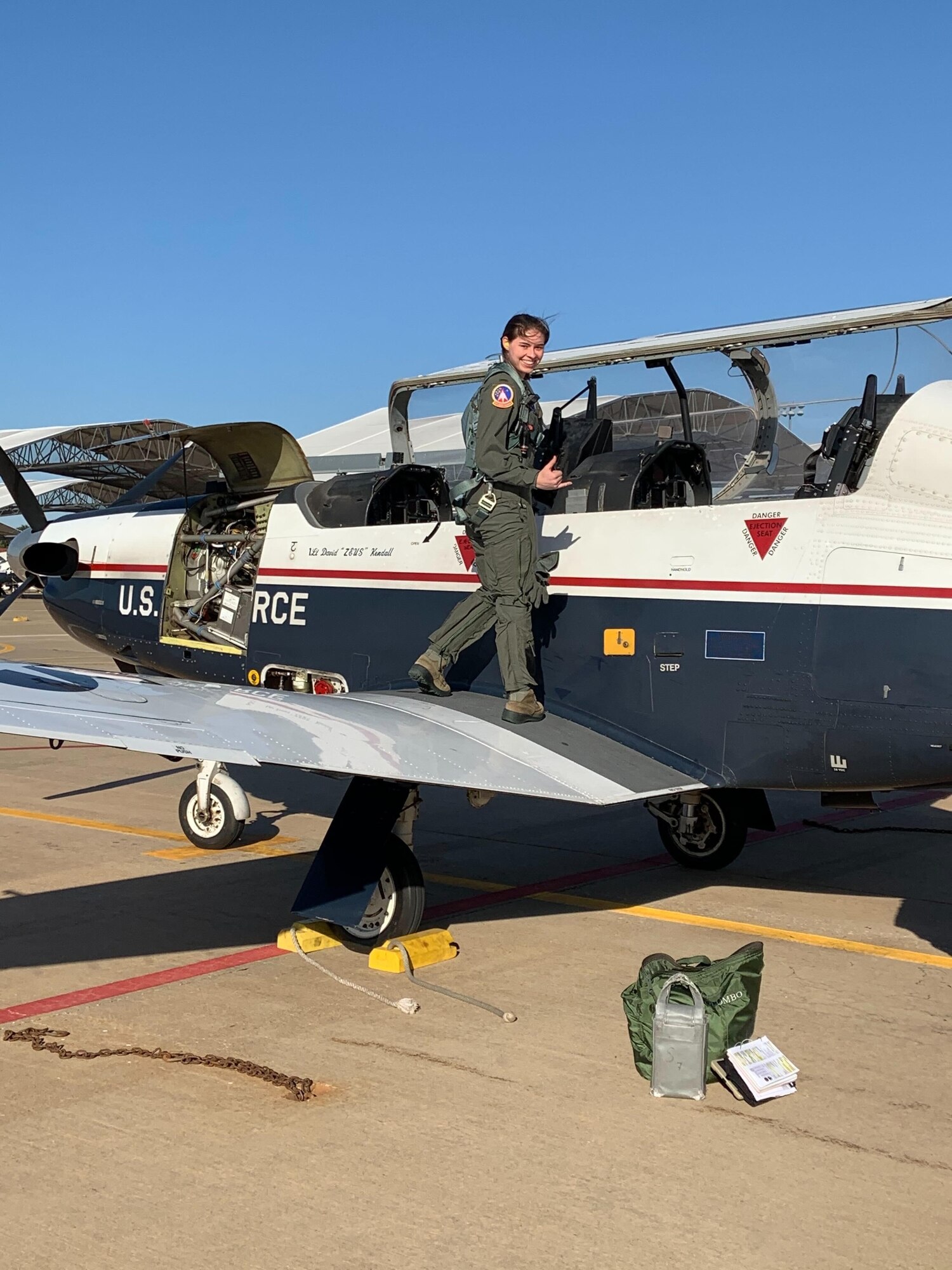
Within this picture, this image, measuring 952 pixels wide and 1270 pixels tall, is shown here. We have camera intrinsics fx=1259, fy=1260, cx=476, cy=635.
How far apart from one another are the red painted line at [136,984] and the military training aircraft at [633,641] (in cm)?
43

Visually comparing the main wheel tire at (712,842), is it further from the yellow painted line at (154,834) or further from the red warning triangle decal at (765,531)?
the yellow painted line at (154,834)

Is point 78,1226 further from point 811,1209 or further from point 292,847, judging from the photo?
point 292,847

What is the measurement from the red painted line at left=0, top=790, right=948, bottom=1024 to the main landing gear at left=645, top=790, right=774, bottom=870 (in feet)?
0.67

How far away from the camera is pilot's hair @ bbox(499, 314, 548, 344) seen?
604 centimetres

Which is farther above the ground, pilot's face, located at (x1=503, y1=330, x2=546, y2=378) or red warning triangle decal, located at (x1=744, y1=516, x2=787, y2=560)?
pilot's face, located at (x1=503, y1=330, x2=546, y2=378)

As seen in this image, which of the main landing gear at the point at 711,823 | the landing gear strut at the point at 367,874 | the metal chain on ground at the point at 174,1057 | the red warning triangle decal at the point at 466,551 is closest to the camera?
the metal chain on ground at the point at 174,1057

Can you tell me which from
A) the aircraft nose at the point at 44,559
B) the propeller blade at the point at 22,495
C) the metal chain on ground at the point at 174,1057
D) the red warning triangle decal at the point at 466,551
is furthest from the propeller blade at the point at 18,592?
the metal chain on ground at the point at 174,1057

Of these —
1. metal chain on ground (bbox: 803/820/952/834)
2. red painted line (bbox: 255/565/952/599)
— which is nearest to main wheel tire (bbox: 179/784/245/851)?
red painted line (bbox: 255/565/952/599)

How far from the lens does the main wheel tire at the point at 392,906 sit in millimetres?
5879

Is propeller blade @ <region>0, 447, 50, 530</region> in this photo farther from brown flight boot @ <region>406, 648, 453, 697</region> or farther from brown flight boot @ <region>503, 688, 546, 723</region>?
brown flight boot @ <region>503, 688, 546, 723</region>

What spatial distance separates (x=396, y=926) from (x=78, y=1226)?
2664mm

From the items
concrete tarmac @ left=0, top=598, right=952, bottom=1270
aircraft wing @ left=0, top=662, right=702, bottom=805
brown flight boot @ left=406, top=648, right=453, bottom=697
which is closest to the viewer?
concrete tarmac @ left=0, top=598, right=952, bottom=1270

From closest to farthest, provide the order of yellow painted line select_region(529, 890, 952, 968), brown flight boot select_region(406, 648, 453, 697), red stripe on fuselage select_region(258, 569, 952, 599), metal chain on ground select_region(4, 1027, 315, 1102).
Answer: metal chain on ground select_region(4, 1027, 315, 1102) → red stripe on fuselage select_region(258, 569, 952, 599) → yellow painted line select_region(529, 890, 952, 968) → brown flight boot select_region(406, 648, 453, 697)

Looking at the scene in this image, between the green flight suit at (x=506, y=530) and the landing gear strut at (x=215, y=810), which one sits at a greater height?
the green flight suit at (x=506, y=530)
